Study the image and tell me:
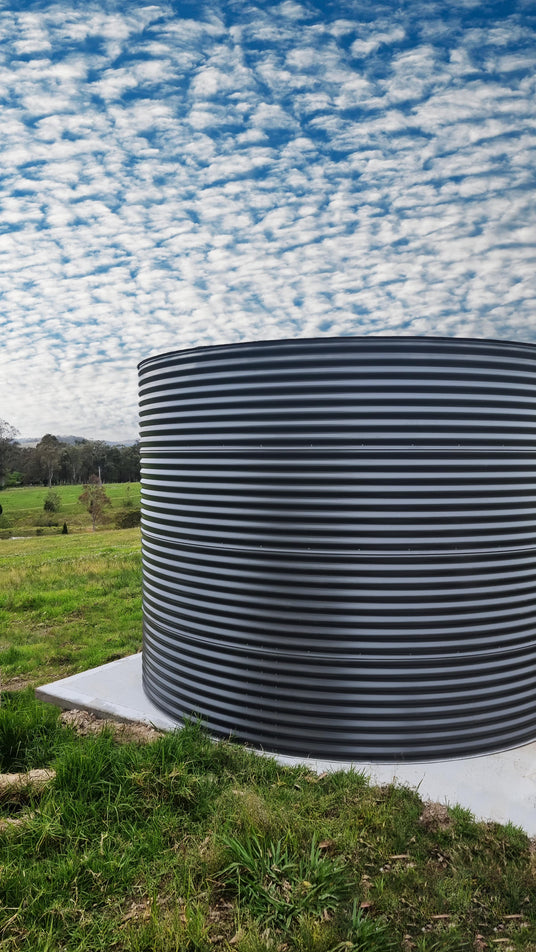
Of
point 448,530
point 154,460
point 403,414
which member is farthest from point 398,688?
point 154,460

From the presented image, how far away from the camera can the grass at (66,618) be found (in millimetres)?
8328

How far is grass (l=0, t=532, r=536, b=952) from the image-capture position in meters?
3.12

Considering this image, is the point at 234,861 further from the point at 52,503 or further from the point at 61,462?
the point at 61,462

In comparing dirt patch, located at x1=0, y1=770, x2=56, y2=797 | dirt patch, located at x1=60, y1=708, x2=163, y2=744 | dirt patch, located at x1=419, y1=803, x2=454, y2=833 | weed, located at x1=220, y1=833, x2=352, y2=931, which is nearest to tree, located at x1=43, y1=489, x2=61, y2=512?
dirt patch, located at x1=60, y1=708, x2=163, y2=744

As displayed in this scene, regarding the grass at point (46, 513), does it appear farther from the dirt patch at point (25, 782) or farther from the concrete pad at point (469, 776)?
the dirt patch at point (25, 782)

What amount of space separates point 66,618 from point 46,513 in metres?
44.9

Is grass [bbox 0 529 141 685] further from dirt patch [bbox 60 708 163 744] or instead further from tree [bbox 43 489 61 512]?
tree [bbox 43 489 61 512]

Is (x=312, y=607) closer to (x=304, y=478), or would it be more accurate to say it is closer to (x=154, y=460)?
(x=304, y=478)

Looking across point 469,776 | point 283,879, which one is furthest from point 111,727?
point 469,776

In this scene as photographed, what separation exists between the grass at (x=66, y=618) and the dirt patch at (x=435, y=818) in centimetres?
498

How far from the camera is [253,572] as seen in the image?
4.99 metres

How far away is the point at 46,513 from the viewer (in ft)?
175

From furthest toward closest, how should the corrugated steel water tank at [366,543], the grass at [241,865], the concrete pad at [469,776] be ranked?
1. the corrugated steel water tank at [366,543]
2. the concrete pad at [469,776]
3. the grass at [241,865]

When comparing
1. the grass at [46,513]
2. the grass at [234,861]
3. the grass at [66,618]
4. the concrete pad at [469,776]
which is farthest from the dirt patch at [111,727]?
the grass at [46,513]
